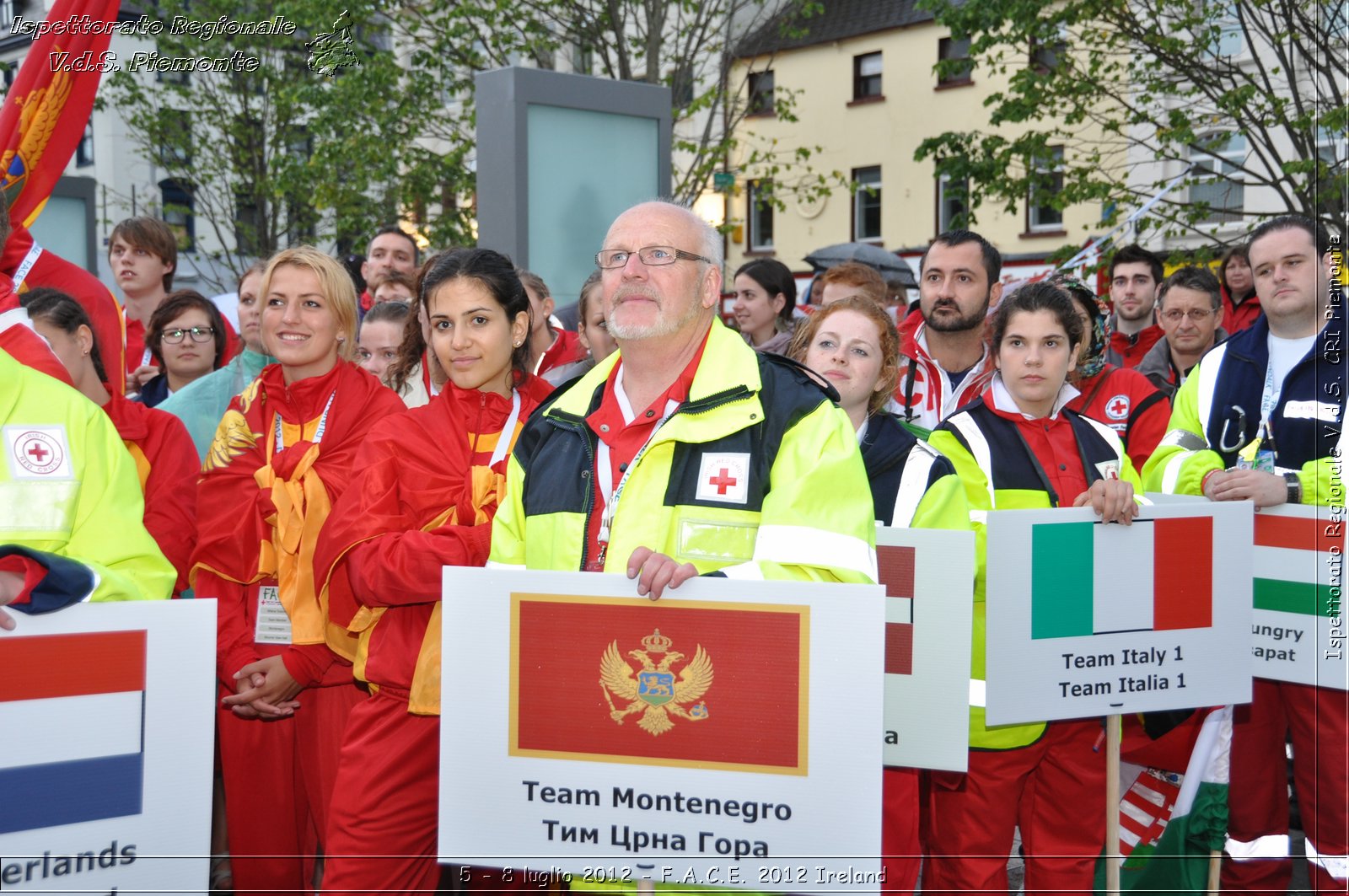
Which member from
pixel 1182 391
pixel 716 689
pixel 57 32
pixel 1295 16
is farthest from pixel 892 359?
pixel 1295 16

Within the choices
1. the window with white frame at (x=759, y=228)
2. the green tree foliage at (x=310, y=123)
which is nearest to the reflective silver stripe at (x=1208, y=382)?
the green tree foliage at (x=310, y=123)

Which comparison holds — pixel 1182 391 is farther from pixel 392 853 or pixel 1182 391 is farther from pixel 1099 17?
pixel 1099 17

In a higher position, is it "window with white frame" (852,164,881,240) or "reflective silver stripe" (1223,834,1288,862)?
"window with white frame" (852,164,881,240)

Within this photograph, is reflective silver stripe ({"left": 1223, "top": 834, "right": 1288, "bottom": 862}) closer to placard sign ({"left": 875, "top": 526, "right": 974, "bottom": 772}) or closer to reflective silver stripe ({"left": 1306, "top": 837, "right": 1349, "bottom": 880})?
reflective silver stripe ({"left": 1306, "top": 837, "right": 1349, "bottom": 880})

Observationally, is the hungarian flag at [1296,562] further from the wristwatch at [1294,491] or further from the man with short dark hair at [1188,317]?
the man with short dark hair at [1188,317]

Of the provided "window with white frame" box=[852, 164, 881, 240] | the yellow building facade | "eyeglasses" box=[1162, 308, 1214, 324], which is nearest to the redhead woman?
"eyeglasses" box=[1162, 308, 1214, 324]

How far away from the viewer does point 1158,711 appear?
4.11 metres

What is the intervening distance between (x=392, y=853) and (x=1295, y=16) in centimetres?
1214

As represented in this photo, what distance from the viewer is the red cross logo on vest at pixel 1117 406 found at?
533cm

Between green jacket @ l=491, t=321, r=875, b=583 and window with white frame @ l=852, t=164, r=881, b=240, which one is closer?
green jacket @ l=491, t=321, r=875, b=583

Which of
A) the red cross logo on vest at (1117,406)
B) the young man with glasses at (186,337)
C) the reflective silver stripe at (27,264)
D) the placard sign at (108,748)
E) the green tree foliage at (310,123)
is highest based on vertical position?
the green tree foliage at (310,123)

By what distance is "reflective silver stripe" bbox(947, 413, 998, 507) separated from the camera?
4.34m

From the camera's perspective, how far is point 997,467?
4.33 meters

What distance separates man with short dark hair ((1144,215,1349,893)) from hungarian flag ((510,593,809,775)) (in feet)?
7.79
